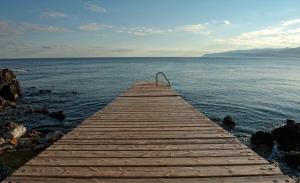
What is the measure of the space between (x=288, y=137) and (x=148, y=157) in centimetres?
1077

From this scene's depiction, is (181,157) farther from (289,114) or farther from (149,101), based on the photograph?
(289,114)

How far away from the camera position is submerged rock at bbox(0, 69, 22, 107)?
29.9 metres

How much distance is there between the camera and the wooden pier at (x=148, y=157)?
4754 mm

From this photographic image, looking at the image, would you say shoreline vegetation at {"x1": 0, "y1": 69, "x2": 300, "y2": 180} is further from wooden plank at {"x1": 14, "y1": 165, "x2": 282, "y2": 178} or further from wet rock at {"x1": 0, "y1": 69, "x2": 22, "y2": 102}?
wet rock at {"x1": 0, "y1": 69, "x2": 22, "y2": 102}

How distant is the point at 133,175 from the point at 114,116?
5.14 m

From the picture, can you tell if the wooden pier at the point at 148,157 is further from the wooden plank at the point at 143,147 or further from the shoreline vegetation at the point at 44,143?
the shoreline vegetation at the point at 44,143

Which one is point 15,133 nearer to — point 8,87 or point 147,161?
point 147,161

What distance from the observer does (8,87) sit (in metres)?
30.5

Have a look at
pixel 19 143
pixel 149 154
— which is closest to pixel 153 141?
pixel 149 154

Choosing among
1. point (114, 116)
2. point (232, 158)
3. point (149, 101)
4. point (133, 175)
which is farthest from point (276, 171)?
A: point (149, 101)

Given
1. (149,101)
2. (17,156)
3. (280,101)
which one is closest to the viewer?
(17,156)

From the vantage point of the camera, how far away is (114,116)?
390 inches

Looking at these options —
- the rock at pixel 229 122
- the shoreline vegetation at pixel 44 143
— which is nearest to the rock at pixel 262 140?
the shoreline vegetation at pixel 44 143

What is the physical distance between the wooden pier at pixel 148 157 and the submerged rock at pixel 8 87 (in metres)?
23.9
